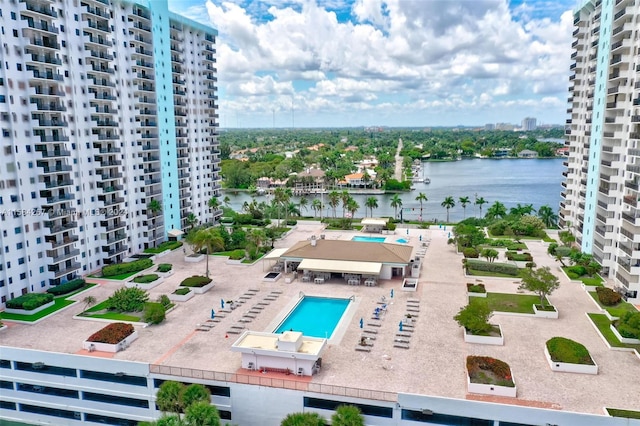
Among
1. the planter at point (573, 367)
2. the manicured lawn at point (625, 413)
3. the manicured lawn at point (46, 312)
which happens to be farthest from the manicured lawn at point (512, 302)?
the manicured lawn at point (46, 312)

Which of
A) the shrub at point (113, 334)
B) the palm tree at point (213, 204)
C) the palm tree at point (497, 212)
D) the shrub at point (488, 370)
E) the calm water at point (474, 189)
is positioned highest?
the palm tree at point (213, 204)

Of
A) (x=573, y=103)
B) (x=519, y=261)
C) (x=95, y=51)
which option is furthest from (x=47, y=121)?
(x=573, y=103)

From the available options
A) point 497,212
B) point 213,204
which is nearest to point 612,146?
point 497,212

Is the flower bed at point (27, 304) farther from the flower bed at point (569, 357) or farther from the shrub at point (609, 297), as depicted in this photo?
the shrub at point (609, 297)

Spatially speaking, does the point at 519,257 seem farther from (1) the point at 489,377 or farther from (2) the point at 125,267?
(2) the point at 125,267

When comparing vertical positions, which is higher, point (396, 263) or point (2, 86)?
point (2, 86)

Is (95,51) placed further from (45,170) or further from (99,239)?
(99,239)

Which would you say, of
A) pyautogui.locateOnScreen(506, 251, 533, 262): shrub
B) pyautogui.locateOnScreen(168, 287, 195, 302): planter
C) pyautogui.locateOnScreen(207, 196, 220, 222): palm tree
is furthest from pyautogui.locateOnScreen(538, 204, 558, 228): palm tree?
pyautogui.locateOnScreen(168, 287, 195, 302): planter
